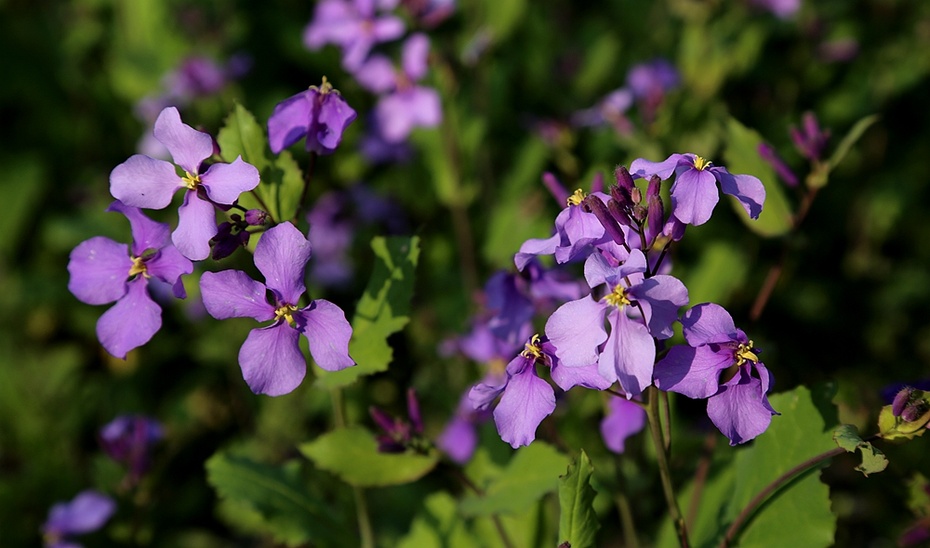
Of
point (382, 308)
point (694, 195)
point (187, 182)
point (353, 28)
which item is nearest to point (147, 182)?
point (187, 182)

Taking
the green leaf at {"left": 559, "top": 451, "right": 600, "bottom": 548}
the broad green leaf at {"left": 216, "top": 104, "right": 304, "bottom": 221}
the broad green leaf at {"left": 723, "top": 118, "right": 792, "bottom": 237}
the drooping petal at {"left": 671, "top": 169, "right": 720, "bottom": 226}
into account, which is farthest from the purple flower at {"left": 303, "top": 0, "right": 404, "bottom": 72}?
the green leaf at {"left": 559, "top": 451, "right": 600, "bottom": 548}

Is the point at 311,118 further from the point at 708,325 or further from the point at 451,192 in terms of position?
the point at 451,192

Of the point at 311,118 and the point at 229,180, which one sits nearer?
the point at 229,180

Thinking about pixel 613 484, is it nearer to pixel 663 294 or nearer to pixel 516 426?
pixel 516 426

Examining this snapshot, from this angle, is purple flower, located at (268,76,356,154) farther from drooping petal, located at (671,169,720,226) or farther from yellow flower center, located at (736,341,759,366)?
yellow flower center, located at (736,341,759,366)

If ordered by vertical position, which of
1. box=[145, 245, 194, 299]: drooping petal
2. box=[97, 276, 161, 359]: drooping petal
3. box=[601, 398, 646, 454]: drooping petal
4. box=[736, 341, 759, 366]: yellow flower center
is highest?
box=[145, 245, 194, 299]: drooping petal

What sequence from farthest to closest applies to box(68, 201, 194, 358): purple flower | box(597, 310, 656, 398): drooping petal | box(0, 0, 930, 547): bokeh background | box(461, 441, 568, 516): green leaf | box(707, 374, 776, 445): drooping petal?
box(0, 0, 930, 547): bokeh background, box(461, 441, 568, 516): green leaf, box(68, 201, 194, 358): purple flower, box(707, 374, 776, 445): drooping petal, box(597, 310, 656, 398): drooping petal

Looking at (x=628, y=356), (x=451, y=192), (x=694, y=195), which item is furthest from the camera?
(x=451, y=192)
